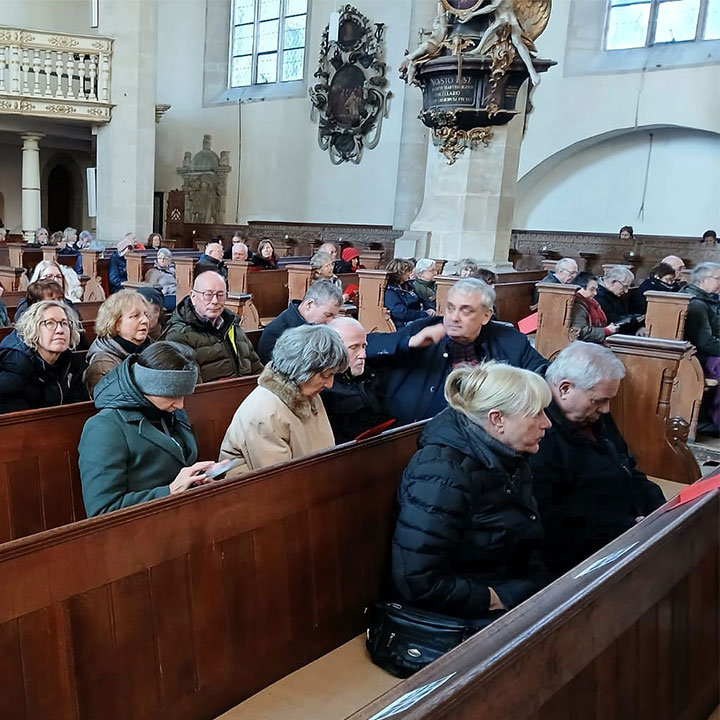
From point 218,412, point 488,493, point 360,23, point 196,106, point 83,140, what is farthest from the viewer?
point 196,106

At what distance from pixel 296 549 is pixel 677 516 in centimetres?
97

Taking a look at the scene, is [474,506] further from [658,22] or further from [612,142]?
[658,22]

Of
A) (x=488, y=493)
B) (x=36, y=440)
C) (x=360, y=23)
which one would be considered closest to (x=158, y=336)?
(x=36, y=440)

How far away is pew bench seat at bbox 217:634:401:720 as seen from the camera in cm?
179

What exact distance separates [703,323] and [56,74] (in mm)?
11647

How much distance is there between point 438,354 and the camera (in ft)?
10.7

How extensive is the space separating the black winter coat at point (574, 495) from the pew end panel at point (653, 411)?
907 mm

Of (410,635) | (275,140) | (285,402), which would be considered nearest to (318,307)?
(285,402)

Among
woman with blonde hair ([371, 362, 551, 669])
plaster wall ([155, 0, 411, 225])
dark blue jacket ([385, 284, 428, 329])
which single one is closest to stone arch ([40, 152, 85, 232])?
plaster wall ([155, 0, 411, 225])

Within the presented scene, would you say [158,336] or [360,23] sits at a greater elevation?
[360,23]

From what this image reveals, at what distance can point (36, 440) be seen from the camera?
2531 mm

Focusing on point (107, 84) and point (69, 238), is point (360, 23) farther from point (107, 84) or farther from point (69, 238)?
point (69, 238)

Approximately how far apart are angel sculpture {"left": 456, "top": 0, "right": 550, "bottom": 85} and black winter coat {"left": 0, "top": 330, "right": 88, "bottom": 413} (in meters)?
6.28

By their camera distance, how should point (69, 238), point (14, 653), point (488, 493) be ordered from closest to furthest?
1. point (14, 653)
2. point (488, 493)
3. point (69, 238)
